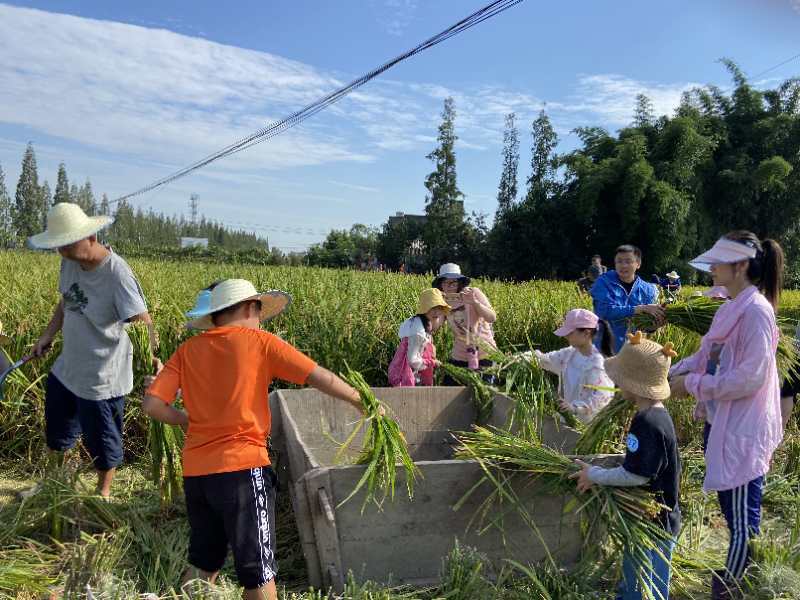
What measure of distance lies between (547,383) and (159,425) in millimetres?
2270

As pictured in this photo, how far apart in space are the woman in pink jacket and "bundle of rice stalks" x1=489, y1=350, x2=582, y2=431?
99cm

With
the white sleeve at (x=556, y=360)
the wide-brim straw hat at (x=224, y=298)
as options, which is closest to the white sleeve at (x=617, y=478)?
the white sleeve at (x=556, y=360)

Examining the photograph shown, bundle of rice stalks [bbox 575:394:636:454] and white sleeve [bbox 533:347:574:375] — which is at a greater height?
white sleeve [bbox 533:347:574:375]

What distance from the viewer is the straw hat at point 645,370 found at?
8.15 feet

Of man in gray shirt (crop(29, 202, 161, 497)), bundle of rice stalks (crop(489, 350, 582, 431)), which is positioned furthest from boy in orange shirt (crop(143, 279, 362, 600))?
bundle of rice stalks (crop(489, 350, 582, 431))

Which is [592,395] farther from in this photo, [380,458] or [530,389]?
[380,458]

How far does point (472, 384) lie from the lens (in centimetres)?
416

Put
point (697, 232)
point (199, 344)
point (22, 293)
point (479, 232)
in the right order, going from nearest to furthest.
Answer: point (199, 344) < point (22, 293) < point (697, 232) < point (479, 232)

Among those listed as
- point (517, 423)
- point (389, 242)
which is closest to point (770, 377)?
point (517, 423)

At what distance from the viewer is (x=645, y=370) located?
2.49m

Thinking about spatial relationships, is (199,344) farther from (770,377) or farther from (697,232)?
(697,232)

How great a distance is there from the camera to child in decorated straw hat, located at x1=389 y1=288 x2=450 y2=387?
4.50 meters

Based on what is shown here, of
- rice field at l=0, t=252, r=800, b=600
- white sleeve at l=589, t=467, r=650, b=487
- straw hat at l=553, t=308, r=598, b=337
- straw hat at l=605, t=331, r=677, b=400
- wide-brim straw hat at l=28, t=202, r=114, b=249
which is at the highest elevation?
wide-brim straw hat at l=28, t=202, r=114, b=249

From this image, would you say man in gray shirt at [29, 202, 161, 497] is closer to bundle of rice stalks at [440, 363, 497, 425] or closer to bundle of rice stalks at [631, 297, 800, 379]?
bundle of rice stalks at [440, 363, 497, 425]
